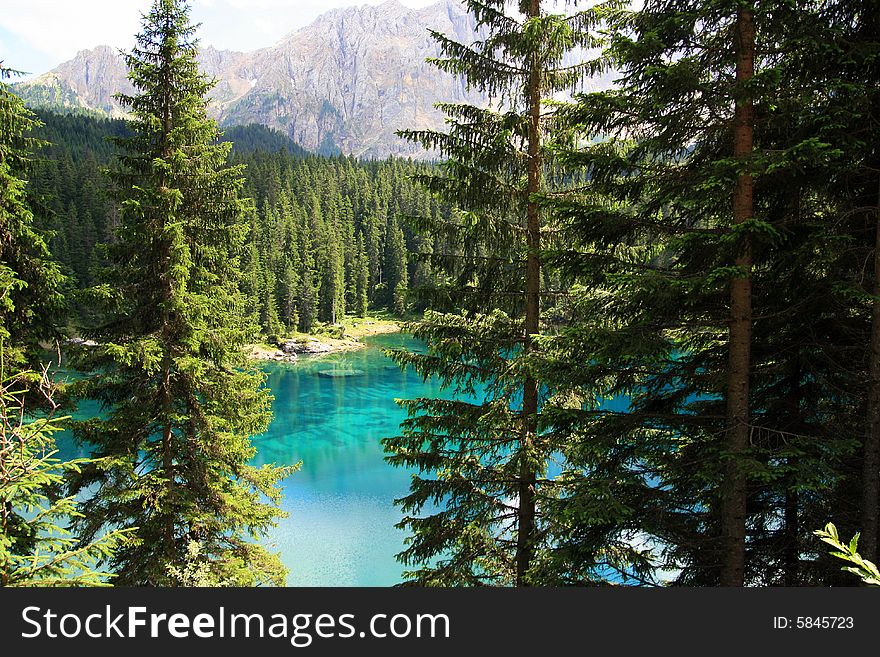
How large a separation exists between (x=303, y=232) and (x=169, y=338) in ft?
220

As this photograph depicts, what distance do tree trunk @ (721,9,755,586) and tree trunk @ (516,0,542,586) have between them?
233 centimetres

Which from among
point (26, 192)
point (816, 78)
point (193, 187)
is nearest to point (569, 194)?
point (816, 78)

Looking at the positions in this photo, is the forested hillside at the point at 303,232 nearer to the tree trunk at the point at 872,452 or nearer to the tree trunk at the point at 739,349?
the tree trunk at the point at 739,349

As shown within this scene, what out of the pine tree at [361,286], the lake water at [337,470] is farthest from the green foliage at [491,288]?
the pine tree at [361,286]

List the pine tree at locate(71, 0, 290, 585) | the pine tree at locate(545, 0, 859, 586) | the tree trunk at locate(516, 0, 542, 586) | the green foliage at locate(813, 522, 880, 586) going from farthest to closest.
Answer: the pine tree at locate(71, 0, 290, 585) → the tree trunk at locate(516, 0, 542, 586) → the pine tree at locate(545, 0, 859, 586) → the green foliage at locate(813, 522, 880, 586)

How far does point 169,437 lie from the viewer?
8805 mm

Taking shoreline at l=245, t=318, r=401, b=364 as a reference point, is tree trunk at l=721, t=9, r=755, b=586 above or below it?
above

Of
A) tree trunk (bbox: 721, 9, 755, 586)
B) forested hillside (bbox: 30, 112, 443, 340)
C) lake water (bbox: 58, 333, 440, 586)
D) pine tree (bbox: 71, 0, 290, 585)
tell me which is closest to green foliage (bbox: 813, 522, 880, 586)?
tree trunk (bbox: 721, 9, 755, 586)

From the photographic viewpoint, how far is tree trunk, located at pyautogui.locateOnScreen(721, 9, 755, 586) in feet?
15.3

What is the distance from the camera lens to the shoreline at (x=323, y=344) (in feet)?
184

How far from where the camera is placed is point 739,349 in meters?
4.96

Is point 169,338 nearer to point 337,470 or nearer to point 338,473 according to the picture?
point 338,473

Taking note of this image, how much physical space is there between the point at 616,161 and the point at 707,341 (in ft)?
7.77

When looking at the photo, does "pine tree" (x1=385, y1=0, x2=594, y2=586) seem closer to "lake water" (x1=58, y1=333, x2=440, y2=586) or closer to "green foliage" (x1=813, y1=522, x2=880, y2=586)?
"lake water" (x1=58, y1=333, x2=440, y2=586)
